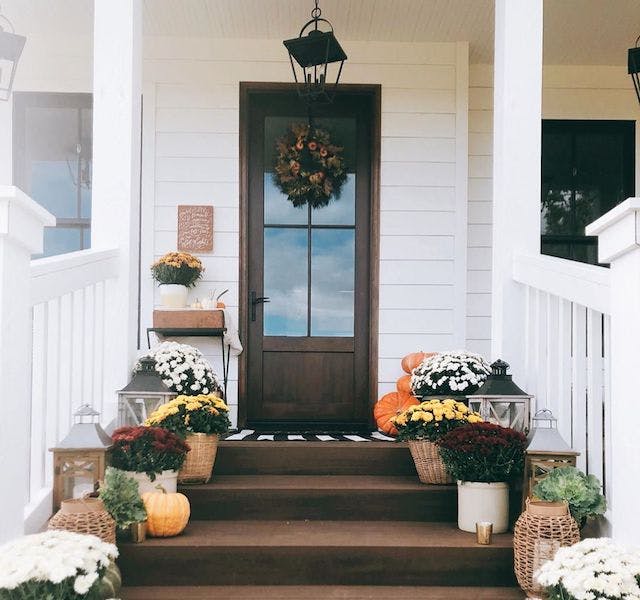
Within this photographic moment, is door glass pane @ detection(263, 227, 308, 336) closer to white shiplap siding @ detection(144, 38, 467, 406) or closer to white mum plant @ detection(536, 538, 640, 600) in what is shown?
white shiplap siding @ detection(144, 38, 467, 406)

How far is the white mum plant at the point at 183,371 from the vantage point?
425cm

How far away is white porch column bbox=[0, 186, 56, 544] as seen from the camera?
2.87 metres

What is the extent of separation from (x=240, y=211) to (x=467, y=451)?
3019 millimetres

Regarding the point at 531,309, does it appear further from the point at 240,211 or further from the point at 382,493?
the point at 240,211

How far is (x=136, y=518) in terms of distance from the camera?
11.2 feet

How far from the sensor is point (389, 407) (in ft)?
17.7

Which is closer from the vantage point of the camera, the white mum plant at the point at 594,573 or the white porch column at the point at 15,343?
the white mum plant at the point at 594,573

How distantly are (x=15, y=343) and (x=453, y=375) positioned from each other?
7.07ft

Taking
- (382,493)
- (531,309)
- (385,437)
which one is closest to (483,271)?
(385,437)

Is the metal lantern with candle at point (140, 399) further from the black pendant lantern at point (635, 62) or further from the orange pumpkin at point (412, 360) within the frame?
the black pendant lantern at point (635, 62)

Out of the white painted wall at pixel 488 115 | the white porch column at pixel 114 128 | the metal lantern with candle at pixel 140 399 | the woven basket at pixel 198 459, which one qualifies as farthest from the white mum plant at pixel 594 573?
the white painted wall at pixel 488 115

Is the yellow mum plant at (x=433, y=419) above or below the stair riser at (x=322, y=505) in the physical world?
above

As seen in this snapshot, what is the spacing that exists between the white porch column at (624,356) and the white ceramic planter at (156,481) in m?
1.69

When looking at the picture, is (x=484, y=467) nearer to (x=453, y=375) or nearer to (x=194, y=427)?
(x=453, y=375)
